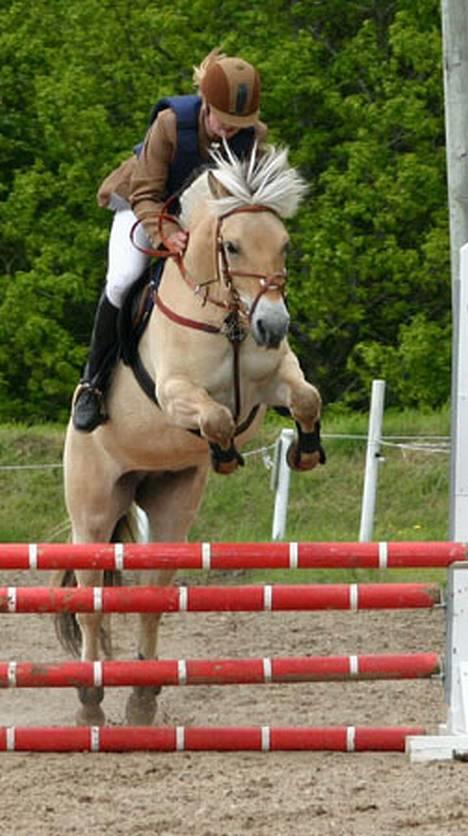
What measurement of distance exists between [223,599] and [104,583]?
6.03 feet

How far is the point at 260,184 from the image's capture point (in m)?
6.91

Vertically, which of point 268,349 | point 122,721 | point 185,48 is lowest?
point 122,721

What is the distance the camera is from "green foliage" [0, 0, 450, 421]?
24000 mm

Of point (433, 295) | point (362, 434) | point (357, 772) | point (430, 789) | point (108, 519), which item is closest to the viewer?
point (430, 789)

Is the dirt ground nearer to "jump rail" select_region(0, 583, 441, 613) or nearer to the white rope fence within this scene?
"jump rail" select_region(0, 583, 441, 613)

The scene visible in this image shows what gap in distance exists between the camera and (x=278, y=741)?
21.7 ft

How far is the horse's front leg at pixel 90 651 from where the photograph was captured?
787cm

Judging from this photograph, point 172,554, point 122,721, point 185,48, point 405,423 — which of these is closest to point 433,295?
point 185,48

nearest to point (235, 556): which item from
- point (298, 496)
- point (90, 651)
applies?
point (90, 651)

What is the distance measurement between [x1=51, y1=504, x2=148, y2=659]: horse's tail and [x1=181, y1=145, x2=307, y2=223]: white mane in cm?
174

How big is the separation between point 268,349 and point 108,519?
1.71 metres

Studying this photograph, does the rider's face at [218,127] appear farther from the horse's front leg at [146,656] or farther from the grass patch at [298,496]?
the grass patch at [298,496]

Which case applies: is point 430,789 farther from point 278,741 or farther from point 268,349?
point 268,349

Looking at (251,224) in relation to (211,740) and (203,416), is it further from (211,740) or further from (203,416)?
(211,740)
